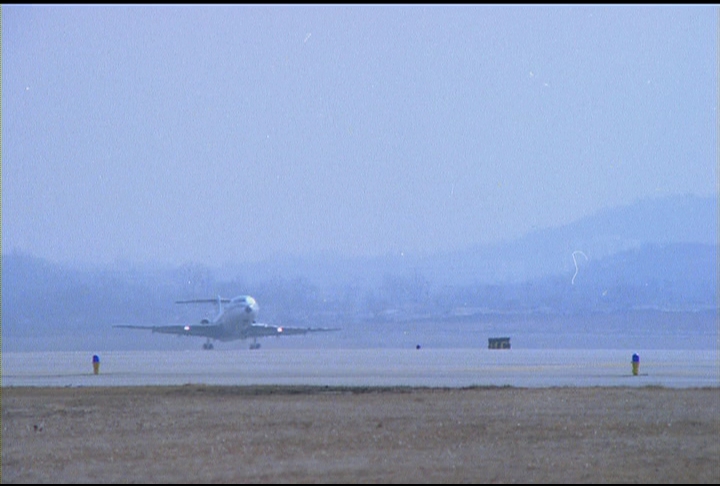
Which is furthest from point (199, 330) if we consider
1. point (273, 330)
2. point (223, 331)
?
point (273, 330)

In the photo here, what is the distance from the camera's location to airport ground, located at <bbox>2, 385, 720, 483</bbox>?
15.1m

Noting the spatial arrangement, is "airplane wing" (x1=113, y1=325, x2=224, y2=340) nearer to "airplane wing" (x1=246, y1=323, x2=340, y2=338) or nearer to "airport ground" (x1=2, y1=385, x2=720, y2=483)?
"airplane wing" (x1=246, y1=323, x2=340, y2=338)

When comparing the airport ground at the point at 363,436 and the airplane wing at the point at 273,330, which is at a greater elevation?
the airplane wing at the point at 273,330

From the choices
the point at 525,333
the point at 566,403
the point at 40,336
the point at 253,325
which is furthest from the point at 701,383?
the point at 525,333

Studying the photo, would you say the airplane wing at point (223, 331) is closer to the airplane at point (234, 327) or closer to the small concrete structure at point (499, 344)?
the airplane at point (234, 327)

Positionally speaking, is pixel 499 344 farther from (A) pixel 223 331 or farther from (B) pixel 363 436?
(B) pixel 363 436

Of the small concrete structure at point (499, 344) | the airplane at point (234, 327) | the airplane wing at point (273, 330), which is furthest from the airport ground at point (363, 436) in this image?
the airplane wing at point (273, 330)

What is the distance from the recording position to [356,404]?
25.5 meters

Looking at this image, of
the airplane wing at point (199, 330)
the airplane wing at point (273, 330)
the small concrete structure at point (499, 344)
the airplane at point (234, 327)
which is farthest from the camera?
the airplane wing at point (273, 330)

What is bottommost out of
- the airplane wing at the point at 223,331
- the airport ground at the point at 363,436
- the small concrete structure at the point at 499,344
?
the airport ground at the point at 363,436

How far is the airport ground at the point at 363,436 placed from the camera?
15070 mm

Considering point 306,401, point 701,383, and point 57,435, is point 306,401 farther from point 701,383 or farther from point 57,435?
point 701,383

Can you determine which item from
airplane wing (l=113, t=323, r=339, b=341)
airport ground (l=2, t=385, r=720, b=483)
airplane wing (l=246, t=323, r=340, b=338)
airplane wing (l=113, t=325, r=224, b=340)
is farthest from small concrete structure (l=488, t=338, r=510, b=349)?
airport ground (l=2, t=385, r=720, b=483)

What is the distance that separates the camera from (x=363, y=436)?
1911cm
